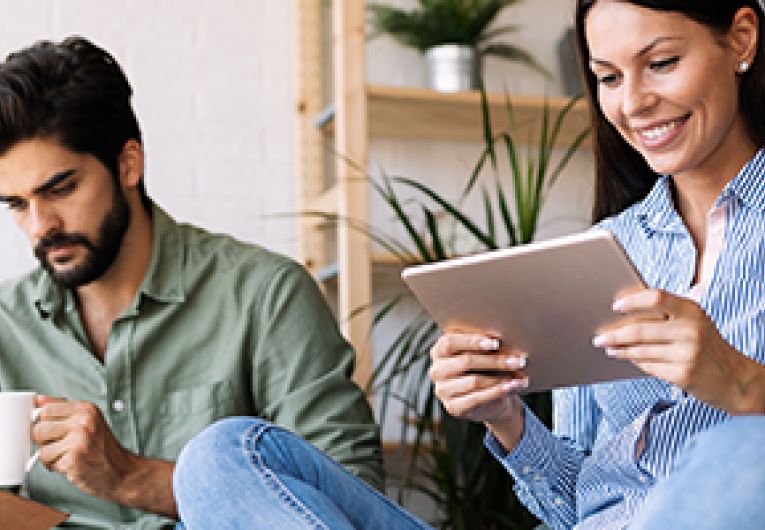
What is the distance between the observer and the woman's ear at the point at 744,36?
1.41 meters

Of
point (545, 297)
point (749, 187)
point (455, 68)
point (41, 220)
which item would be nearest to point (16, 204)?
point (41, 220)


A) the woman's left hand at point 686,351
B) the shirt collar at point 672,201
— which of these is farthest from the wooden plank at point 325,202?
the woman's left hand at point 686,351

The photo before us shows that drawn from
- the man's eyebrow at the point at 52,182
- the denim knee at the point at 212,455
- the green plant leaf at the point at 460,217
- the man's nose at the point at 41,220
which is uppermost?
the man's eyebrow at the point at 52,182

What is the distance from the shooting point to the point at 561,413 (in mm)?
1614

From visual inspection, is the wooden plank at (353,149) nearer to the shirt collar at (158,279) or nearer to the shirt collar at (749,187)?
the shirt collar at (158,279)

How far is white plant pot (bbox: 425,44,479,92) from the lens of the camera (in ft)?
9.68

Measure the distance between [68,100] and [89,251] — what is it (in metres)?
0.26

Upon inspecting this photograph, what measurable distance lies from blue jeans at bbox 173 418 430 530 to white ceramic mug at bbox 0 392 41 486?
1.03ft

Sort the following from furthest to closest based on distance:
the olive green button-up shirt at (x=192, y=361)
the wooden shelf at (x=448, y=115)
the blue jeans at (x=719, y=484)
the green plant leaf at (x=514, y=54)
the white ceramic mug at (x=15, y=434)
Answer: the green plant leaf at (x=514, y=54) → the wooden shelf at (x=448, y=115) → the olive green button-up shirt at (x=192, y=361) → the white ceramic mug at (x=15, y=434) → the blue jeans at (x=719, y=484)

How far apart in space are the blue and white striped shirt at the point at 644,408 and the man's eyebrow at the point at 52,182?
86 cm

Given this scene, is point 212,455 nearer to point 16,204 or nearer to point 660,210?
point 660,210

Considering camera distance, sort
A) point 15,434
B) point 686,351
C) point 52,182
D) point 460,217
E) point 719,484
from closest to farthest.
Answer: point 719,484
point 686,351
point 15,434
point 52,182
point 460,217

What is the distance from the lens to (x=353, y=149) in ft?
9.07

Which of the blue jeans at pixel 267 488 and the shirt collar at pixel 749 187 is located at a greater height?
the shirt collar at pixel 749 187
